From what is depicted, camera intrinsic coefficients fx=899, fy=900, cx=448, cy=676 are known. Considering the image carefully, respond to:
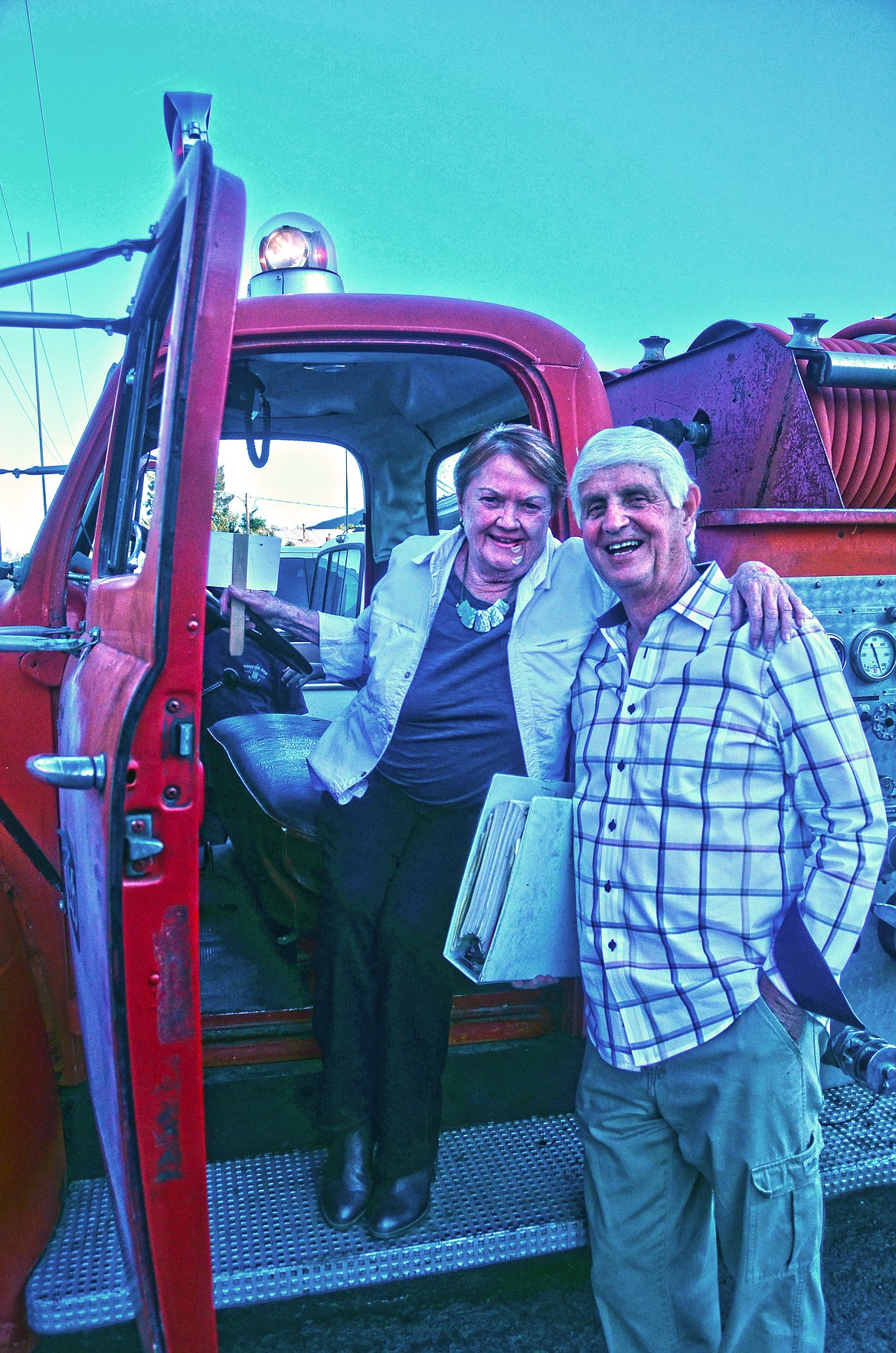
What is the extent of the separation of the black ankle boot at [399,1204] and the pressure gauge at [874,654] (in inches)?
57.8

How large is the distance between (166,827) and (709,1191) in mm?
1285

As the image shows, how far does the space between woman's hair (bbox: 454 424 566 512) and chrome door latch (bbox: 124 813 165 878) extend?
1.18 m

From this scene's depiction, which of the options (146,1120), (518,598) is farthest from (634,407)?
(146,1120)

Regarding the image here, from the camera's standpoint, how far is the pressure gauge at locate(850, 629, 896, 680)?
2045 mm

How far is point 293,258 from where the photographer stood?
7.84 feet

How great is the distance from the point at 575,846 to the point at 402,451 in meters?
2.10

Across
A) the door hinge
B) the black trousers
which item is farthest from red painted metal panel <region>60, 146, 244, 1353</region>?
the black trousers

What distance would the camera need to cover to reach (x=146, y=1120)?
4.11 ft

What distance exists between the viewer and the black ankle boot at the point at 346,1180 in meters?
1.85

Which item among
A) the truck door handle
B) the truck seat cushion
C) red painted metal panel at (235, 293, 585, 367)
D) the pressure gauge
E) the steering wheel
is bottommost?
the truck seat cushion

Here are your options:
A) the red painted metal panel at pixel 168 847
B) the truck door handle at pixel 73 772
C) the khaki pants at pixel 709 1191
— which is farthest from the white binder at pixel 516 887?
the truck door handle at pixel 73 772

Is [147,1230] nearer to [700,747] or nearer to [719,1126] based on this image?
[719,1126]

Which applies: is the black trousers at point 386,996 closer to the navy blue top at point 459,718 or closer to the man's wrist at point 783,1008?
the navy blue top at point 459,718

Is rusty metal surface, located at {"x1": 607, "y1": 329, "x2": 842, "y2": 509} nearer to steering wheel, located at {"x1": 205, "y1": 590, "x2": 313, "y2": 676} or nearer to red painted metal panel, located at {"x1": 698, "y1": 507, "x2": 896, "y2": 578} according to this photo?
red painted metal panel, located at {"x1": 698, "y1": 507, "x2": 896, "y2": 578}
